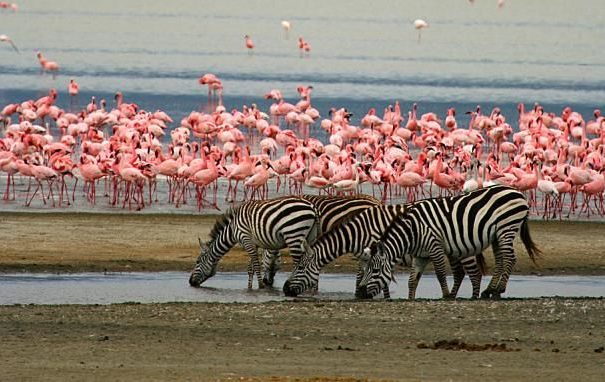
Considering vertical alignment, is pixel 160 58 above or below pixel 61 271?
above

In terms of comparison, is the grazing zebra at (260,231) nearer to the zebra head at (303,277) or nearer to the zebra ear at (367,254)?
the zebra head at (303,277)

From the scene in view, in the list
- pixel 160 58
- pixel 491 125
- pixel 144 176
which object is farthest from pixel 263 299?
pixel 160 58

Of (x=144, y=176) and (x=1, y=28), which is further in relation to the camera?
(x=1, y=28)

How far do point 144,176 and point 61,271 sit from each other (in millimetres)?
6121

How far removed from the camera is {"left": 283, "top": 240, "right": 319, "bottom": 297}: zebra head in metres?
14.2

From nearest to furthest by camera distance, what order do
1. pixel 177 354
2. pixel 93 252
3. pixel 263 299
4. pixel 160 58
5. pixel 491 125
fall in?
pixel 177 354, pixel 263 299, pixel 93 252, pixel 491 125, pixel 160 58

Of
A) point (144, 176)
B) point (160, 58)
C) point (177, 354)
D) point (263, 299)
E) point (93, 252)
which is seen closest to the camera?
point (177, 354)

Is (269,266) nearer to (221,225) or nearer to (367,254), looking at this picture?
(221,225)

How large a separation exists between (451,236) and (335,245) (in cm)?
107

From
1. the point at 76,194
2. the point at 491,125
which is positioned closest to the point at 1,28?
the point at 491,125

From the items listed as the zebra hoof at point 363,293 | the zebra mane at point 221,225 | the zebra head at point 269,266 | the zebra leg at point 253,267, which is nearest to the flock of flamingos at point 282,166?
the zebra mane at point 221,225

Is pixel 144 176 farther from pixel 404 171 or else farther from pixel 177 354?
pixel 177 354

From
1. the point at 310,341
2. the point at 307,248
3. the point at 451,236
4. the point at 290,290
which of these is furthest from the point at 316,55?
the point at 310,341

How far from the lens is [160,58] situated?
172 ft
